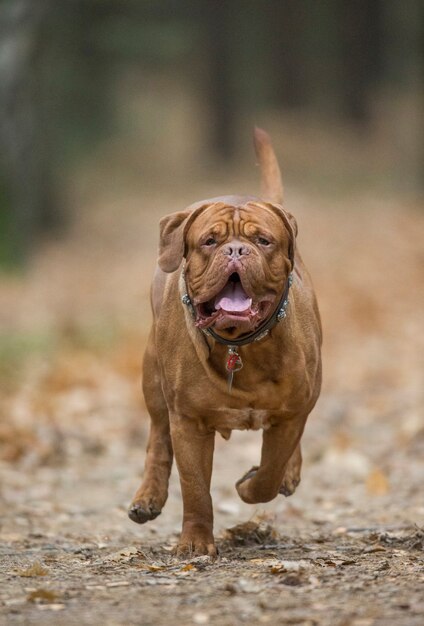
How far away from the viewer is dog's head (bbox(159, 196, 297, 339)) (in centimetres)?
506

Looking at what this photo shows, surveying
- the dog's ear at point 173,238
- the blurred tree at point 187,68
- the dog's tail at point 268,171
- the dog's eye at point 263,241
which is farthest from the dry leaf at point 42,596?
the blurred tree at point 187,68

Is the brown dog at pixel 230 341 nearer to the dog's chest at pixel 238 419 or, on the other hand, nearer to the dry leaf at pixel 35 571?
the dog's chest at pixel 238 419

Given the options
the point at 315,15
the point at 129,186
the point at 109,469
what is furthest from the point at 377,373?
the point at 315,15

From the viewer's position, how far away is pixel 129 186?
1201 inches

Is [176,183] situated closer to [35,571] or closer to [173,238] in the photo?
[173,238]

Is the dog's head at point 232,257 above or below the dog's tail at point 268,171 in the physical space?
below

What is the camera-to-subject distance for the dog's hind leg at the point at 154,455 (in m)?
6.11

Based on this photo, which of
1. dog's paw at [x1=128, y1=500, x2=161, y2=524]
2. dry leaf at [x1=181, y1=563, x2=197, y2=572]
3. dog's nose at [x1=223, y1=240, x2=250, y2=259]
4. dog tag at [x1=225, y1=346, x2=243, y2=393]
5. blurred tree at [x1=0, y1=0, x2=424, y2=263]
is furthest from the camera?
blurred tree at [x1=0, y1=0, x2=424, y2=263]

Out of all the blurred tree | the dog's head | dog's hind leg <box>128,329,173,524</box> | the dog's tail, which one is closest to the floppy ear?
the dog's head

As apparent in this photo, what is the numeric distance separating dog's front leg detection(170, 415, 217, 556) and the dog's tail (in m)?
1.41

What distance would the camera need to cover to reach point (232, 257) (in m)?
5.02

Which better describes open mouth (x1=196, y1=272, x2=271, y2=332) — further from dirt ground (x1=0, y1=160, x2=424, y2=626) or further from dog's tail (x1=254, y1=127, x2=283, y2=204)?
dog's tail (x1=254, y1=127, x2=283, y2=204)

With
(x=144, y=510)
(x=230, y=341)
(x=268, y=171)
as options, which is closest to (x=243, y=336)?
(x=230, y=341)

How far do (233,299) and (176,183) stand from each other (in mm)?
24620
